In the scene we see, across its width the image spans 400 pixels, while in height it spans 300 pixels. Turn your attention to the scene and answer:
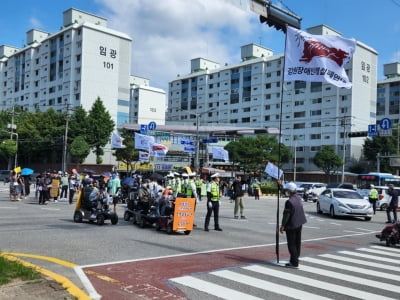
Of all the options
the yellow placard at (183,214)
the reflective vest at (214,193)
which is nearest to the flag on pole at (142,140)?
the reflective vest at (214,193)

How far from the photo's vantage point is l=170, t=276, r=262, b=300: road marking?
6504mm

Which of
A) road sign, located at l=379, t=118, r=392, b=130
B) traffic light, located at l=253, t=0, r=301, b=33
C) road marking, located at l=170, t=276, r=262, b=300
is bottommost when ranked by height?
road marking, located at l=170, t=276, r=262, b=300

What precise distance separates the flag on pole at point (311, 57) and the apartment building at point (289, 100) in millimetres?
58232

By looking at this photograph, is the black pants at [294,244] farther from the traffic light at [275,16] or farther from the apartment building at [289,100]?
the apartment building at [289,100]

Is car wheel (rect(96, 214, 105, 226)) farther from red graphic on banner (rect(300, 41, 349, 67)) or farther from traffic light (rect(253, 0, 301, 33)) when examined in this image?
traffic light (rect(253, 0, 301, 33))

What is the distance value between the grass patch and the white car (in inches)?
682

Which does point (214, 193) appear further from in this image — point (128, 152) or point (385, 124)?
point (128, 152)

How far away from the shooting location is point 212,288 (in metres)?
6.93

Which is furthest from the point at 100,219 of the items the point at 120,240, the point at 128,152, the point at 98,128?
the point at 98,128

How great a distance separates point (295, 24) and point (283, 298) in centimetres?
1241

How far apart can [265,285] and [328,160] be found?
6640cm

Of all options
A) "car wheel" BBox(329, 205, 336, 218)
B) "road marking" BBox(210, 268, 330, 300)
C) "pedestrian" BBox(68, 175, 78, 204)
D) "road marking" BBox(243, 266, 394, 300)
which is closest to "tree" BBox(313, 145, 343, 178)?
"car wheel" BBox(329, 205, 336, 218)

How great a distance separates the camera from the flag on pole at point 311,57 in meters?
9.97

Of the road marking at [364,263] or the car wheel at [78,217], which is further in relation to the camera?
the car wheel at [78,217]
